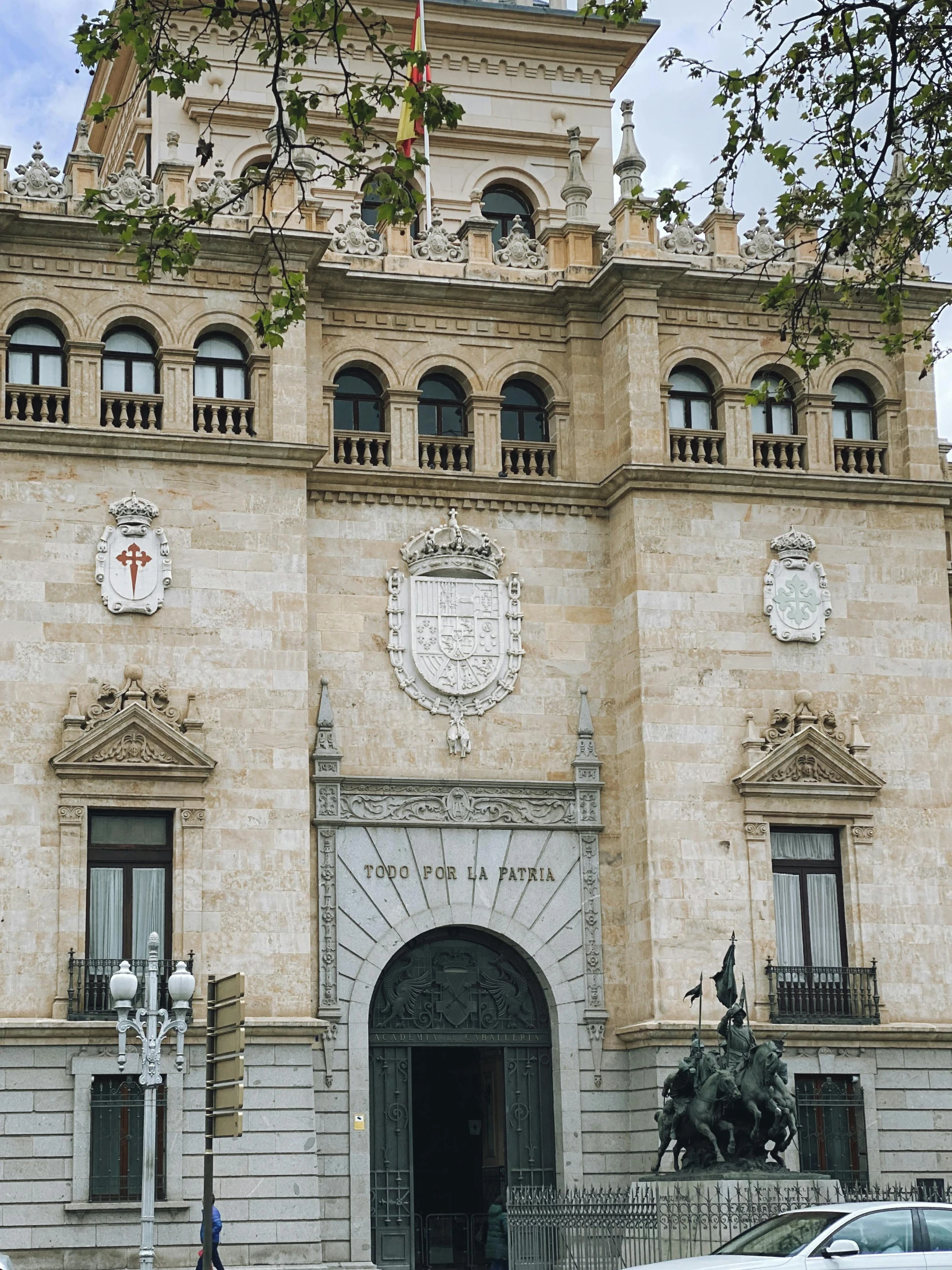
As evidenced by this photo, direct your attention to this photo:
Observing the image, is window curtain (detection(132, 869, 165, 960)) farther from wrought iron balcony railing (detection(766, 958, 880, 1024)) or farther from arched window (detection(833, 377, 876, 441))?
arched window (detection(833, 377, 876, 441))

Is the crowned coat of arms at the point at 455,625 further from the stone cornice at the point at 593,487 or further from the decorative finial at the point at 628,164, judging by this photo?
the decorative finial at the point at 628,164

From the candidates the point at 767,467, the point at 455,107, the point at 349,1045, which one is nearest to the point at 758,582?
the point at 767,467

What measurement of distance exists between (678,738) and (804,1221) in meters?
13.7

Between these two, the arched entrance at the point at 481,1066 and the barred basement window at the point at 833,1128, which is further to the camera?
the barred basement window at the point at 833,1128

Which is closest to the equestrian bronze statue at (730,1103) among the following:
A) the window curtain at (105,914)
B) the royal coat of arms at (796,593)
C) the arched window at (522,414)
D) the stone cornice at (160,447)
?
the royal coat of arms at (796,593)

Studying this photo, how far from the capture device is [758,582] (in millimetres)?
33344

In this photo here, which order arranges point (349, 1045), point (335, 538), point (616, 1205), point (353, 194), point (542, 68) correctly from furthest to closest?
point (542, 68) → point (353, 194) → point (335, 538) → point (349, 1045) → point (616, 1205)

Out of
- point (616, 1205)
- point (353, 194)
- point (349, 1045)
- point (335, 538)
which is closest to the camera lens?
point (616, 1205)

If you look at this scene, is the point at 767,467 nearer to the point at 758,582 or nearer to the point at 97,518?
the point at 758,582

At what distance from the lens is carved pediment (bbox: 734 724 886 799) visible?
32.3 metres

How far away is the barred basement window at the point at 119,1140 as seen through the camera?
28.4 m

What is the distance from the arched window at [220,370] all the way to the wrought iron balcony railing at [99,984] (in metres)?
8.90

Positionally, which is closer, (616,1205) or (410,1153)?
(616,1205)

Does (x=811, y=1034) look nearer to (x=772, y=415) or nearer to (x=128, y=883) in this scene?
(x=772, y=415)
